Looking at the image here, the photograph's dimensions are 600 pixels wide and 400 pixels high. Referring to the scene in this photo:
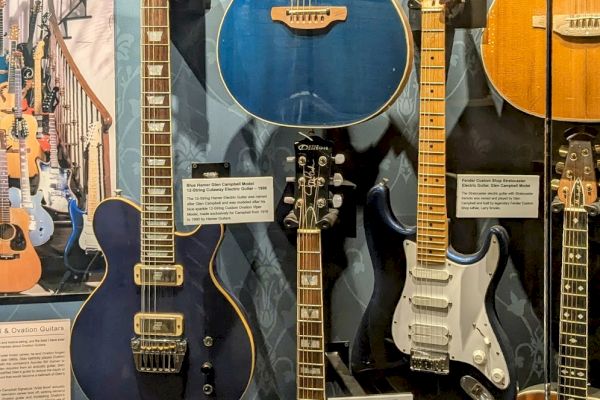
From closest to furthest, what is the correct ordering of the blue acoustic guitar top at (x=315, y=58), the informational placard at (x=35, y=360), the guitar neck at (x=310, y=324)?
1. the blue acoustic guitar top at (x=315, y=58)
2. the guitar neck at (x=310, y=324)
3. the informational placard at (x=35, y=360)

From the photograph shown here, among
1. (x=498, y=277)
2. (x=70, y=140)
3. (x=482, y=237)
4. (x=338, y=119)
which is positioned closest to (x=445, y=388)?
(x=498, y=277)

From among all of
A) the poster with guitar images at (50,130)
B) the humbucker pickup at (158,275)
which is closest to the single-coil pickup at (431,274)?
the humbucker pickup at (158,275)

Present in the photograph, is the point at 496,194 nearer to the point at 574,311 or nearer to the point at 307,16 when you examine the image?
the point at 574,311

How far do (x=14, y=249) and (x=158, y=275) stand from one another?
16.8 inches

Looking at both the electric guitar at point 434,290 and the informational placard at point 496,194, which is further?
the informational placard at point 496,194

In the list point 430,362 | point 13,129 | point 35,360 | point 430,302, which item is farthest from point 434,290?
point 13,129

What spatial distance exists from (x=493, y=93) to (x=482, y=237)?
35cm

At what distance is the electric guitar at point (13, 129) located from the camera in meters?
1.53

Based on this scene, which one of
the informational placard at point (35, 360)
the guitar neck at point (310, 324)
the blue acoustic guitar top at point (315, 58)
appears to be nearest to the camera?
the blue acoustic guitar top at point (315, 58)

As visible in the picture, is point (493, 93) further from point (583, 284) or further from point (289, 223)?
point (289, 223)

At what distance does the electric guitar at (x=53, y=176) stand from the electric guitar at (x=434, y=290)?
75cm

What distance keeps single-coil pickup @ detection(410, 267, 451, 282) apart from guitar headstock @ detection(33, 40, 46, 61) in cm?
103

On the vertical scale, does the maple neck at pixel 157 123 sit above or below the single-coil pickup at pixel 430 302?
above

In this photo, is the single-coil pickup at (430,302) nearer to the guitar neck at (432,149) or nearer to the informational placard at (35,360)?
the guitar neck at (432,149)
